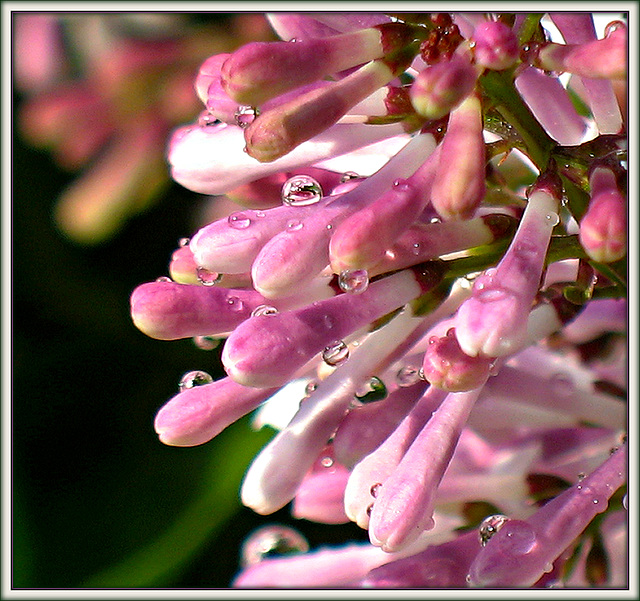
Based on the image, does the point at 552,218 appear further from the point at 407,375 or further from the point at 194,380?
the point at 194,380

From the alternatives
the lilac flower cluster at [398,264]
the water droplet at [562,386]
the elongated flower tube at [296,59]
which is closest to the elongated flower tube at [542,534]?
the lilac flower cluster at [398,264]

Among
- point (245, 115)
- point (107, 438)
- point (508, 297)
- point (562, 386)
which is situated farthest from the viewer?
point (107, 438)

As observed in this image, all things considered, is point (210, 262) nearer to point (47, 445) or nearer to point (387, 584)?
point (387, 584)

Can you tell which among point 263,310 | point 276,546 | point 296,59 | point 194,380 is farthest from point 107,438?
point 296,59

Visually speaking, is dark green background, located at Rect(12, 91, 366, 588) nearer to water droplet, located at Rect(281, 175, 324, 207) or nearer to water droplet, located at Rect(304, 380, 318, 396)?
water droplet, located at Rect(304, 380, 318, 396)

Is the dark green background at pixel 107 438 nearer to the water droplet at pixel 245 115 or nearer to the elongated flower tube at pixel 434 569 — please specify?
the elongated flower tube at pixel 434 569

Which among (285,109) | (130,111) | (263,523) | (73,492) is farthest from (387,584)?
(130,111)
